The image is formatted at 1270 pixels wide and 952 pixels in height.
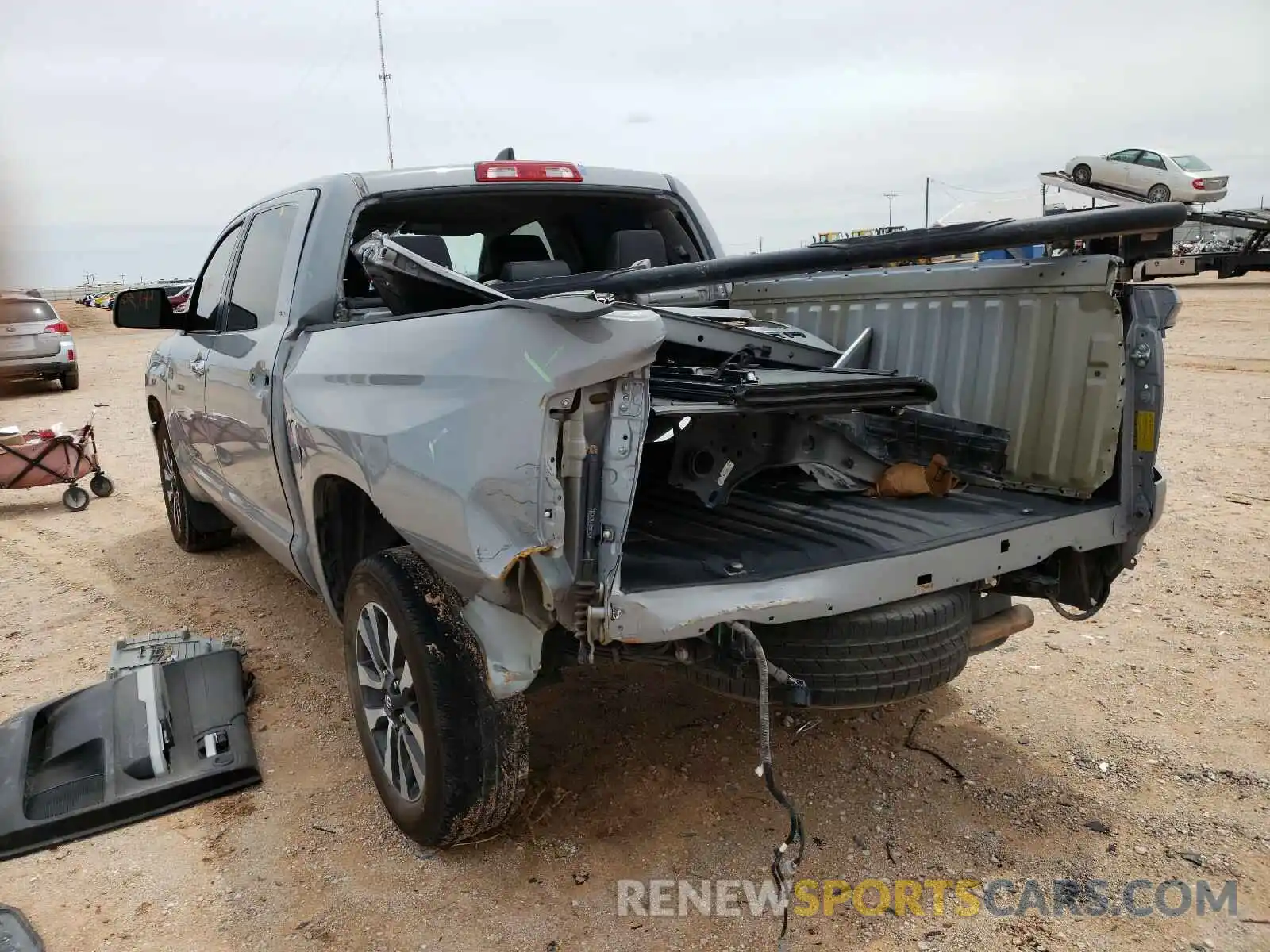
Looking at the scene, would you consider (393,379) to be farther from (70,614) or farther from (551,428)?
(70,614)

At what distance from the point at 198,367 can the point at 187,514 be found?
1707mm

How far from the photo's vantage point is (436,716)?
253 centimetres

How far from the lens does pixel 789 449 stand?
11.2 feet

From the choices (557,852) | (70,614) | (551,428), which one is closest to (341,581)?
(557,852)

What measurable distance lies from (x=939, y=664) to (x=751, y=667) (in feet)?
1.74

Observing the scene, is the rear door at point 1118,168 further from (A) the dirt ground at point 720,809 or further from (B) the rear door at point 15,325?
(B) the rear door at point 15,325

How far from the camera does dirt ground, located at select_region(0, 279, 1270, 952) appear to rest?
251 cm

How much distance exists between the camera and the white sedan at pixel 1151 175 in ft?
70.0

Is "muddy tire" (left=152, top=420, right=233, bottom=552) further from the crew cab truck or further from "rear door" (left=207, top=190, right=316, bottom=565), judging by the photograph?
the crew cab truck

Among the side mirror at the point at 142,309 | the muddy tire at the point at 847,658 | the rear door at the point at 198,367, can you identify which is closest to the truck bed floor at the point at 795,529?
the muddy tire at the point at 847,658

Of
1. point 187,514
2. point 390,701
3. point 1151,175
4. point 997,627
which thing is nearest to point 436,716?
point 390,701

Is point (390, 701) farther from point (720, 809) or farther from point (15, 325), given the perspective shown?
point (15, 325)

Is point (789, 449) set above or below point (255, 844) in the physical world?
above

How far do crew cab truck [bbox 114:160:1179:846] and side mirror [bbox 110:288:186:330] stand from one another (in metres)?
0.48
